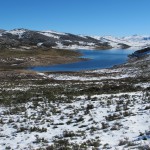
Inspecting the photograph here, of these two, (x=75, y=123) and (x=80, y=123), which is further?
(x=75, y=123)

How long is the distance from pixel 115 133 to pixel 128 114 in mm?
3518

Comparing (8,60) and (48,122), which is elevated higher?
(8,60)

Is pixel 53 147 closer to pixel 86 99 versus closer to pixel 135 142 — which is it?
pixel 135 142

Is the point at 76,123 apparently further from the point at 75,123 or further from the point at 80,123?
the point at 80,123

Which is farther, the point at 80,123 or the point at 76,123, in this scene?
the point at 76,123

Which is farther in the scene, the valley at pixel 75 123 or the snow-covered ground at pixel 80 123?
the snow-covered ground at pixel 80 123

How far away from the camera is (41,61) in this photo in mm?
109312

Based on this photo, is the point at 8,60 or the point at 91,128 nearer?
the point at 91,128

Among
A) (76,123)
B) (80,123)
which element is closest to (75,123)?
(76,123)

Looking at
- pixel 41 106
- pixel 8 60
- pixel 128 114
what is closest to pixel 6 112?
pixel 41 106

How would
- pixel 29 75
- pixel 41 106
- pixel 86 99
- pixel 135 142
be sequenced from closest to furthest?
1. pixel 135 142
2. pixel 41 106
3. pixel 86 99
4. pixel 29 75

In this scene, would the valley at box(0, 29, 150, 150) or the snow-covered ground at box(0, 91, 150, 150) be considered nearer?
the valley at box(0, 29, 150, 150)

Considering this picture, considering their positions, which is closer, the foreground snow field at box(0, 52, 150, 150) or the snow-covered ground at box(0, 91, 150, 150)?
the foreground snow field at box(0, 52, 150, 150)

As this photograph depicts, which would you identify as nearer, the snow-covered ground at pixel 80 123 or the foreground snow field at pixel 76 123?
the foreground snow field at pixel 76 123
